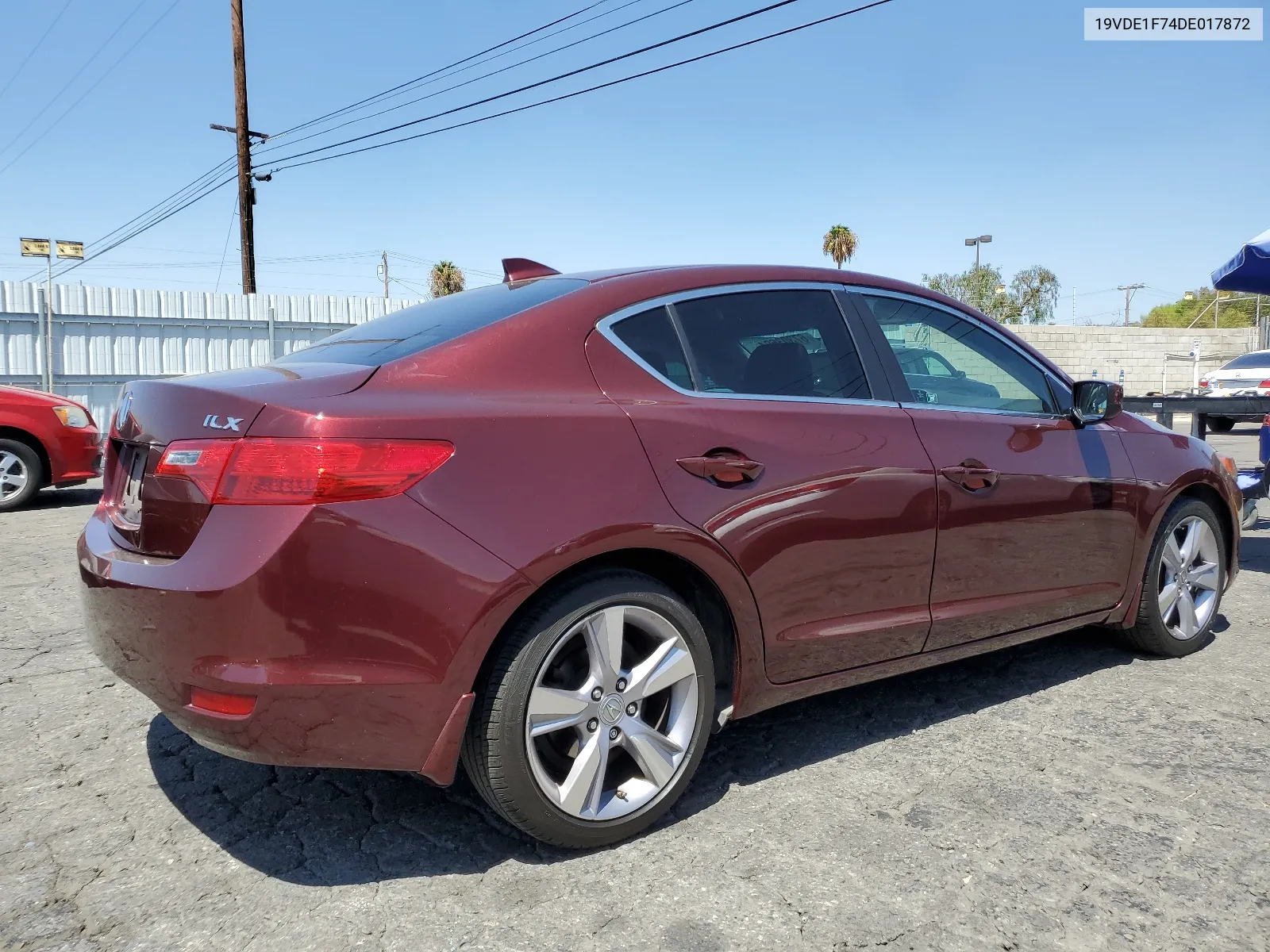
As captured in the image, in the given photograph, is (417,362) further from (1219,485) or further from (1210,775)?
(1219,485)

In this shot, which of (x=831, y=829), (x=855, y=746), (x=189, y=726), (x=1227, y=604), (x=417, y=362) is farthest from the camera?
(x=1227, y=604)

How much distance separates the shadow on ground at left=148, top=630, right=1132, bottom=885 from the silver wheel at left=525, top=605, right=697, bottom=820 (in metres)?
0.21

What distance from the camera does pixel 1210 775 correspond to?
313cm

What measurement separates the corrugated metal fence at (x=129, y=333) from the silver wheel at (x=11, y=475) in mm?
5537

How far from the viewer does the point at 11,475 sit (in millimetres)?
9125

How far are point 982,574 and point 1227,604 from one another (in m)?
2.79

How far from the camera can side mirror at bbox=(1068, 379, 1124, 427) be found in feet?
12.7

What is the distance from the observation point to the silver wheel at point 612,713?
99.8 inches

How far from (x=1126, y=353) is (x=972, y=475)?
31858mm

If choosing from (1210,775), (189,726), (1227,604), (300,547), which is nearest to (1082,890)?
(1210,775)

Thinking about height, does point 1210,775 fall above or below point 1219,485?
below

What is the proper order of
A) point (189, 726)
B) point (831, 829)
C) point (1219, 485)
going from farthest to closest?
point (1219, 485), point (831, 829), point (189, 726)

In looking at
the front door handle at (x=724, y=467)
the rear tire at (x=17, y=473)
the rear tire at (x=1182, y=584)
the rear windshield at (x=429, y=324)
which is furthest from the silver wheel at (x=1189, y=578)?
the rear tire at (x=17, y=473)

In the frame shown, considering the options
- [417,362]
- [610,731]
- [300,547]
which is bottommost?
[610,731]
